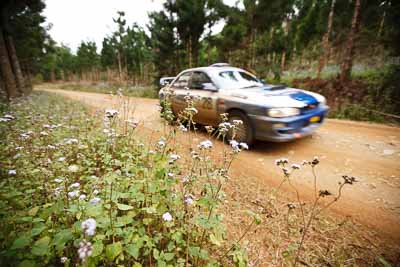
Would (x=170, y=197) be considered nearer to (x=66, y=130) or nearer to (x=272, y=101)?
(x=272, y=101)

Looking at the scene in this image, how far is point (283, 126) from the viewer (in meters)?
3.61

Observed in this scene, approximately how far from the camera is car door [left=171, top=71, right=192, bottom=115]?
5.52 meters

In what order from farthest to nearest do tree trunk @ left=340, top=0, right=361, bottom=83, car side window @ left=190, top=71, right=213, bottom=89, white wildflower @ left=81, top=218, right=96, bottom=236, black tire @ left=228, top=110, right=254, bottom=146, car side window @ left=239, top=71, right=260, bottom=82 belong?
tree trunk @ left=340, top=0, right=361, bottom=83 → car side window @ left=239, top=71, right=260, bottom=82 → car side window @ left=190, top=71, right=213, bottom=89 → black tire @ left=228, top=110, right=254, bottom=146 → white wildflower @ left=81, top=218, right=96, bottom=236

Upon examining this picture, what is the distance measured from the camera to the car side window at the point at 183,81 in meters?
5.60

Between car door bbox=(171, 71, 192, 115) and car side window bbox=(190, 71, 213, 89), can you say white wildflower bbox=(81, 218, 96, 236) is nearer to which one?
car side window bbox=(190, 71, 213, 89)

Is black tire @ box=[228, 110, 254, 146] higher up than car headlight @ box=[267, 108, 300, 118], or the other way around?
car headlight @ box=[267, 108, 300, 118]

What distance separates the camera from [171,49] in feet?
55.7

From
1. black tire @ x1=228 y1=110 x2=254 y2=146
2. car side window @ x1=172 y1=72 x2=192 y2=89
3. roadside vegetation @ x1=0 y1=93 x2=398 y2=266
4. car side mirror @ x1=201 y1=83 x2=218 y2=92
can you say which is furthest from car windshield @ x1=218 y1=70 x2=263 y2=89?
roadside vegetation @ x1=0 y1=93 x2=398 y2=266

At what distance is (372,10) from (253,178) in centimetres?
1392

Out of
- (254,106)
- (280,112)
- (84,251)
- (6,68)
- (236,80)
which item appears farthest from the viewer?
(6,68)

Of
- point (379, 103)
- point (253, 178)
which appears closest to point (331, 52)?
point (379, 103)

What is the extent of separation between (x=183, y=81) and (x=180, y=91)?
343 millimetres

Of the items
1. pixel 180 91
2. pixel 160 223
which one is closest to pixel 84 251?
pixel 160 223

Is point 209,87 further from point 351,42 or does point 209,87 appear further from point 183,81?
point 351,42
